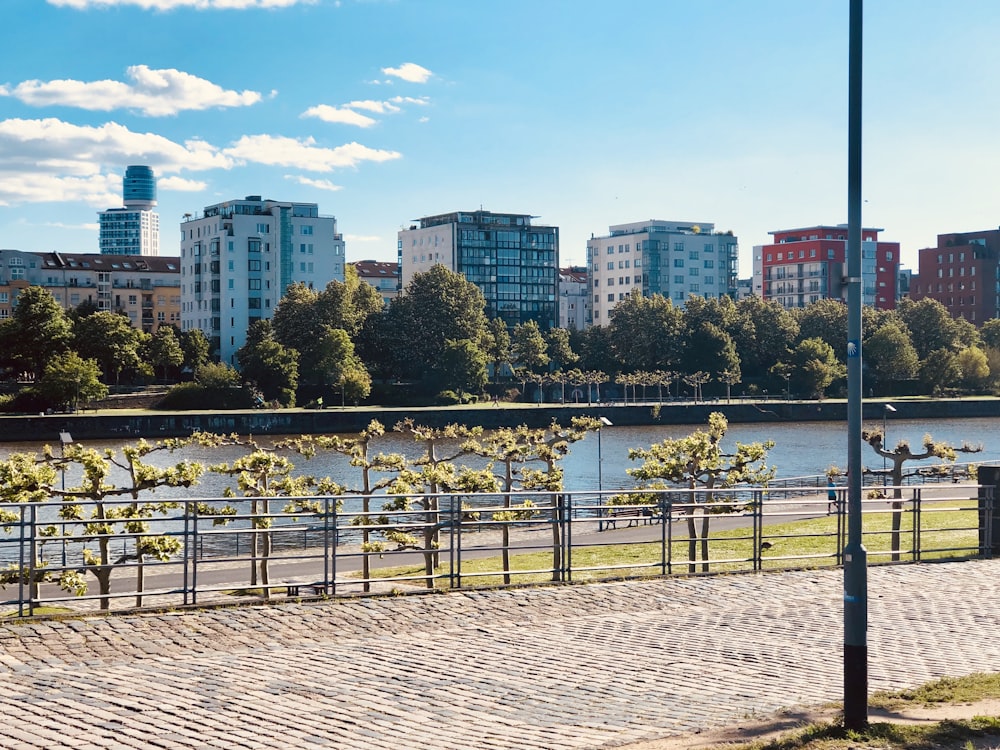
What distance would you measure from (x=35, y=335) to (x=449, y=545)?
314 feet

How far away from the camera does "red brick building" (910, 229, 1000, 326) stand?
608 feet

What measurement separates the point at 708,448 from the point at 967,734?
26.4m

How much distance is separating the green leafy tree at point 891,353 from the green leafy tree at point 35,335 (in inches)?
3369

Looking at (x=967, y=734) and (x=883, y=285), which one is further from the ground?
(x=883, y=285)

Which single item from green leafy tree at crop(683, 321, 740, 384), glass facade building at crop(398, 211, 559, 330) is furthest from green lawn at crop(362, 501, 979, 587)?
glass facade building at crop(398, 211, 559, 330)

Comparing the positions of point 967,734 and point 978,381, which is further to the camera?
point 978,381

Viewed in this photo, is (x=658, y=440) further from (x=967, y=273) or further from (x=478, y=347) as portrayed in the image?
(x=967, y=273)

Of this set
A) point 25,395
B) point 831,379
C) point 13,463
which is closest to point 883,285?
point 831,379

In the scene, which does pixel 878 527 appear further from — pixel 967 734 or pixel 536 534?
pixel 967 734

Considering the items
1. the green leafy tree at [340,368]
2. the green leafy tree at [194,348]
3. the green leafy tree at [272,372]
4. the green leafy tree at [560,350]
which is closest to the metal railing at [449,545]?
the green leafy tree at [272,372]

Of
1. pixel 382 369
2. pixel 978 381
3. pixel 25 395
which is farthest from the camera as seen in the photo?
pixel 978 381

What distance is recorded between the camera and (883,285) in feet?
639

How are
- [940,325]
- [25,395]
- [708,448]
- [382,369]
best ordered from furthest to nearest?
[940,325] → [382,369] → [25,395] → [708,448]

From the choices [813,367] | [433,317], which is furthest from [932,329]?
[433,317]
